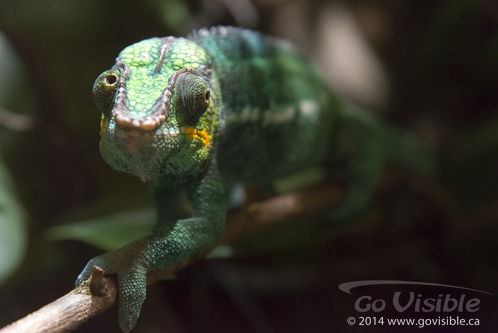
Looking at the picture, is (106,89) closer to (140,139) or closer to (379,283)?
(140,139)

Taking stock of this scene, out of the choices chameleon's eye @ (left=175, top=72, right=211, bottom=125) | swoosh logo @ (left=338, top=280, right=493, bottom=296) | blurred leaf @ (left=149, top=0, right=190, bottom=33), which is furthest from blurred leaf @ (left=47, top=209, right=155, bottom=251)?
blurred leaf @ (left=149, top=0, right=190, bottom=33)

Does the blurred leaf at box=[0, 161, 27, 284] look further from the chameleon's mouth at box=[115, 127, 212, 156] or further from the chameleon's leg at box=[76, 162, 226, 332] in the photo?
the chameleon's mouth at box=[115, 127, 212, 156]

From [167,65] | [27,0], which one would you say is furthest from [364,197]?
[27,0]

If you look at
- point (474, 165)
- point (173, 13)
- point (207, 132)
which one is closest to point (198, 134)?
point (207, 132)

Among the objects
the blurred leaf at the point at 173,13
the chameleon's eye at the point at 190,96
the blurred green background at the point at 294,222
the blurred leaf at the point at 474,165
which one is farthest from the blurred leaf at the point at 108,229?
the blurred leaf at the point at 474,165

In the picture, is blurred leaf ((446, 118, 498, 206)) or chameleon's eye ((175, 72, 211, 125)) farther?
blurred leaf ((446, 118, 498, 206))

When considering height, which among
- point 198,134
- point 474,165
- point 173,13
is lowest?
point 474,165

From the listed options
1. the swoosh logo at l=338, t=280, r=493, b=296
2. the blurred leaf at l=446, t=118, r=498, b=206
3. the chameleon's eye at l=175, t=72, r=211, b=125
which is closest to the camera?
the chameleon's eye at l=175, t=72, r=211, b=125

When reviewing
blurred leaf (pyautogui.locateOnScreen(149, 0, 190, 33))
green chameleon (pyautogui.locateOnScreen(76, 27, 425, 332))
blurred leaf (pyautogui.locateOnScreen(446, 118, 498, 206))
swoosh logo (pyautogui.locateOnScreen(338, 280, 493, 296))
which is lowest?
swoosh logo (pyautogui.locateOnScreen(338, 280, 493, 296))
